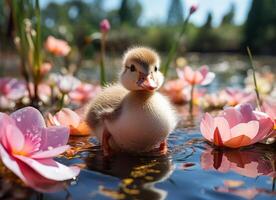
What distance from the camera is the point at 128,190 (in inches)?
44.1

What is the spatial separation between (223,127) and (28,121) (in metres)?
0.70

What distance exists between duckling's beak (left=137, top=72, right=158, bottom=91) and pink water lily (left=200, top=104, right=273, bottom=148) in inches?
9.7

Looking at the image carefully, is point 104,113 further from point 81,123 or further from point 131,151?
point 81,123

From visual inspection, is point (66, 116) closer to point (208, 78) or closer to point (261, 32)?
point (208, 78)

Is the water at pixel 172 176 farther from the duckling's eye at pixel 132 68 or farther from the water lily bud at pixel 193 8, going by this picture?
the water lily bud at pixel 193 8

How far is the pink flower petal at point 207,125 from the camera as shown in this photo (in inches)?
60.5

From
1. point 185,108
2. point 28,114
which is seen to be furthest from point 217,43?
point 28,114

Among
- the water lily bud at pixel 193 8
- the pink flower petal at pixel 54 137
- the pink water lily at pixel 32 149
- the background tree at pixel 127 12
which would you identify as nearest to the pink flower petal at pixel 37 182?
the pink water lily at pixel 32 149

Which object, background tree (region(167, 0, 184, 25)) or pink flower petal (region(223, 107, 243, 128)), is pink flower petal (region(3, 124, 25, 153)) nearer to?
pink flower petal (region(223, 107, 243, 128))

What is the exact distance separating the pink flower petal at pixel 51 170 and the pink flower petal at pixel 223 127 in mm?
592

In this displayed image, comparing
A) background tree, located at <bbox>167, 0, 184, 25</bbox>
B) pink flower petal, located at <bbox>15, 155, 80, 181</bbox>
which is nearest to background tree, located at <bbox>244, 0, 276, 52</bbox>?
background tree, located at <bbox>167, 0, 184, 25</bbox>

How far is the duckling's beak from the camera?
1.44 metres

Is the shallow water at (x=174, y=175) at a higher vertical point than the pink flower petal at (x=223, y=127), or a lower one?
lower

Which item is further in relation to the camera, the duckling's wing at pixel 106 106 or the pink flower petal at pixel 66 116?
the pink flower petal at pixel 66 116
